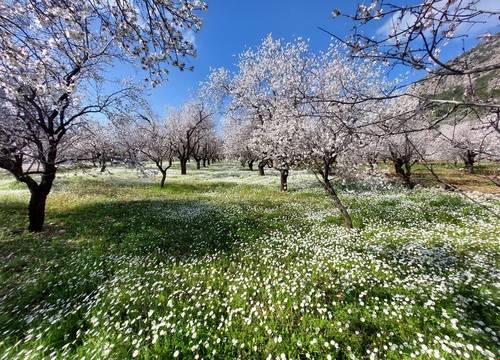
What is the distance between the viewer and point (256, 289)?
253 inches

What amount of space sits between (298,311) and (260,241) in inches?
175

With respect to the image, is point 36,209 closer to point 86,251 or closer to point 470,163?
point 86,251

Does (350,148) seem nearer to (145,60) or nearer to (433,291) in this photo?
(433,291)

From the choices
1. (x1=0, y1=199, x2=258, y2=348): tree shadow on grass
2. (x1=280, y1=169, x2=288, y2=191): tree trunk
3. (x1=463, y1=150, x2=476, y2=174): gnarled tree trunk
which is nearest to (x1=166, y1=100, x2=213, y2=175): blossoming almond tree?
(x1=280, y1=169, x2=288, y2=191): tree trunk

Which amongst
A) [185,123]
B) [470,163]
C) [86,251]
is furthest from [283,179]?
[185,123]

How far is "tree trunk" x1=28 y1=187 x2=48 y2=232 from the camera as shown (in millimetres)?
11789

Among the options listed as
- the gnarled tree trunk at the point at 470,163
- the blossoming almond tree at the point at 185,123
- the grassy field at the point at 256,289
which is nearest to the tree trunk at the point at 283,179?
the grassy field at the point at 256,289

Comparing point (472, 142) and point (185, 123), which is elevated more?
point (185, 123)

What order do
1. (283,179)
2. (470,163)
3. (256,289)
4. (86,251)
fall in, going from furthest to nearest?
(470,163) < (283,179) < (86,251) < (256,289)

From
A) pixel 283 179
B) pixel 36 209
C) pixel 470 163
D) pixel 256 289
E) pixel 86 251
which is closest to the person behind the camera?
pixel 256 289

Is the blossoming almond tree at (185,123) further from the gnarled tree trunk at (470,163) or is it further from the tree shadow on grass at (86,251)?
the gnarled tree trunk at (470,163)

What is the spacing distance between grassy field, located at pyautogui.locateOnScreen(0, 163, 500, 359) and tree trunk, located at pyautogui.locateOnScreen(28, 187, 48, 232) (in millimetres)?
595

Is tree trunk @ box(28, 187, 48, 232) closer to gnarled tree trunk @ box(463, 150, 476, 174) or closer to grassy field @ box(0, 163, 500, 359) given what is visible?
grassy field @ box(0, 163, 500, 359)

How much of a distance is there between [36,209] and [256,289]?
1216 cm
